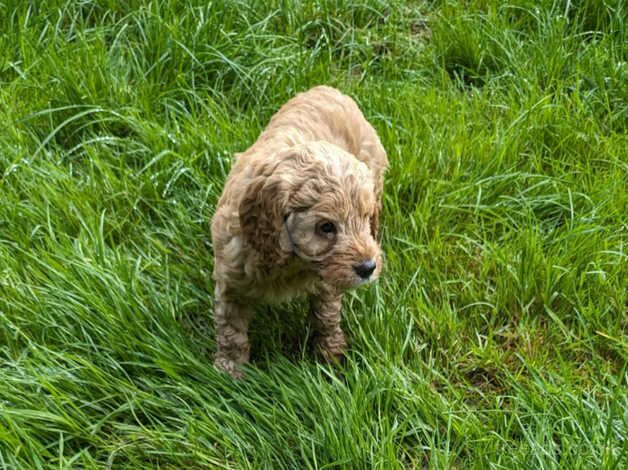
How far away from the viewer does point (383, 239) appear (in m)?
A: 3.89

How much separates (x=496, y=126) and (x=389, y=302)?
1.30 metres

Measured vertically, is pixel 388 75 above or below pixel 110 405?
above

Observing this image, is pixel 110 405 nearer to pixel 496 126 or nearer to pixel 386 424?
pixel 386 424

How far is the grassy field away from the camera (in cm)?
307

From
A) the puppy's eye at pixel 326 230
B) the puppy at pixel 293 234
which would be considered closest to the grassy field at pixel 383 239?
the puppy at pixel 293 234

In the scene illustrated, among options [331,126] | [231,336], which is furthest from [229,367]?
[331,126]

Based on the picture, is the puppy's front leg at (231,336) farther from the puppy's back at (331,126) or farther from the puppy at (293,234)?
the puppy's back at (331,126)

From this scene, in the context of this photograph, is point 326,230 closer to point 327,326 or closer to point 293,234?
point 293,234

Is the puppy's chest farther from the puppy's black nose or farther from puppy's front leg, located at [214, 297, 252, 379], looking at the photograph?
the puppy's black nose

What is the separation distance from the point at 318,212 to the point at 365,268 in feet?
0.85

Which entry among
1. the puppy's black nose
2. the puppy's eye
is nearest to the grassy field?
the puppy's black nose

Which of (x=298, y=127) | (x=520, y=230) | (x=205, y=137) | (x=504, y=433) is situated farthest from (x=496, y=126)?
(x=504, y=433)

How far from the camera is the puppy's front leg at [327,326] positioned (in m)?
3.36

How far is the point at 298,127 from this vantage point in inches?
143
